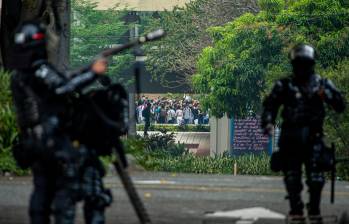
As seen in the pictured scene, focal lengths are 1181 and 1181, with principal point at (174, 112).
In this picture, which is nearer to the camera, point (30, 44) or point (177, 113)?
point (30, 44)

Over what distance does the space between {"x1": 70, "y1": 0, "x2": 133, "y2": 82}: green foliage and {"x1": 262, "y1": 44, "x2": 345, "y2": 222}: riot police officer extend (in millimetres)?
59735

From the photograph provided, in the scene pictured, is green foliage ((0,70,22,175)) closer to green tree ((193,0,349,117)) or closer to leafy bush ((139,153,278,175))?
leafy bush ((139,153,278,175))

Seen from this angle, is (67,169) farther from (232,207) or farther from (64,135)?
(232,207)

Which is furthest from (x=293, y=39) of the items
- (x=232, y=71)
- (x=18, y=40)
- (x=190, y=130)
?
(x=18, y=40)

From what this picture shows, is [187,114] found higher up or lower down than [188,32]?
lower down

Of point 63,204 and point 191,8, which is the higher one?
point 191,8

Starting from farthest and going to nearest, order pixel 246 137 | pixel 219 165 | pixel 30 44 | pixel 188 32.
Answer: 1. pixel 188 32
2. pixel 246 137
3. pixel 219 165
4. pixel 30 44

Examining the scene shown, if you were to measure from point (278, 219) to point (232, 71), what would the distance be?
41170mm

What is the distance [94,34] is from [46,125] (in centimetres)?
6366

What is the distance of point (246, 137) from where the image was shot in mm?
60938

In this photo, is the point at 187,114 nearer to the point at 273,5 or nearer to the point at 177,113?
the point at 177,113

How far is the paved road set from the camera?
1204 centimetres

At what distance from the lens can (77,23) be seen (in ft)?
253

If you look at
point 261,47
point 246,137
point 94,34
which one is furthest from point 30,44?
point 94,34
